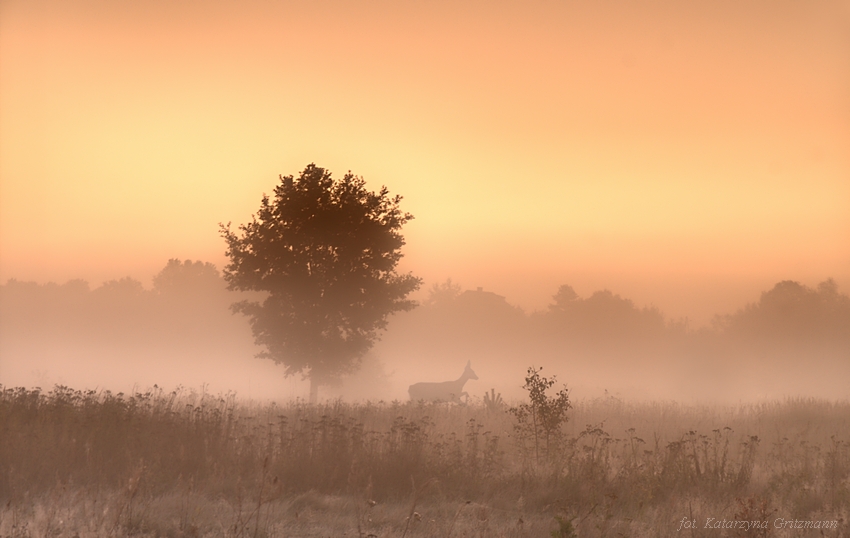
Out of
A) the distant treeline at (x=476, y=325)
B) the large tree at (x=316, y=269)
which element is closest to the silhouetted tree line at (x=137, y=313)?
the distant treeline at (x=476, y=325)

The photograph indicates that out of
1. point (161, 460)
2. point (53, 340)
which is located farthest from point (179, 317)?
point (161, 460)

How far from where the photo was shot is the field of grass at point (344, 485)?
6305mm

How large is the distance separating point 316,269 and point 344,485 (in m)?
Result: 14.6

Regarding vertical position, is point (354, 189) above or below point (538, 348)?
above

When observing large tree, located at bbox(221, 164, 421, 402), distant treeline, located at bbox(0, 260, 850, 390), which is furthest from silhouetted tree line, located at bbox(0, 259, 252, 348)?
large tree, located at bbox(221, 164, 421, 402)

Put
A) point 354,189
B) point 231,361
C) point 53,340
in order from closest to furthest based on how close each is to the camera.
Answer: point 354,189, point 231,361, point 53,340

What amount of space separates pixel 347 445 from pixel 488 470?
7.84 ft

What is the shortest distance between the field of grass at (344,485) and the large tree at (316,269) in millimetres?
10637

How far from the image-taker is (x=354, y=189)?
2283 cm

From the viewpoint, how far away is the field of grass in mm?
6305

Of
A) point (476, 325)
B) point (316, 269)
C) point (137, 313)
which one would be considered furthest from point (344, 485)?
point (476, 325)

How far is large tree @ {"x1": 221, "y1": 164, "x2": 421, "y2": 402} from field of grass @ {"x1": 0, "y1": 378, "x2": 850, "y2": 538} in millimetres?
10637

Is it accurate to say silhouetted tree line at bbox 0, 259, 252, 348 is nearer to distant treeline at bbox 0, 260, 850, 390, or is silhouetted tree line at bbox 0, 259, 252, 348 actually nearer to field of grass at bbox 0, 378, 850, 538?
distant treeline at bbox 0, 260, 850, 390

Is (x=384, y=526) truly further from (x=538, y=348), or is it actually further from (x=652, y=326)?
(x=652, y=326)
